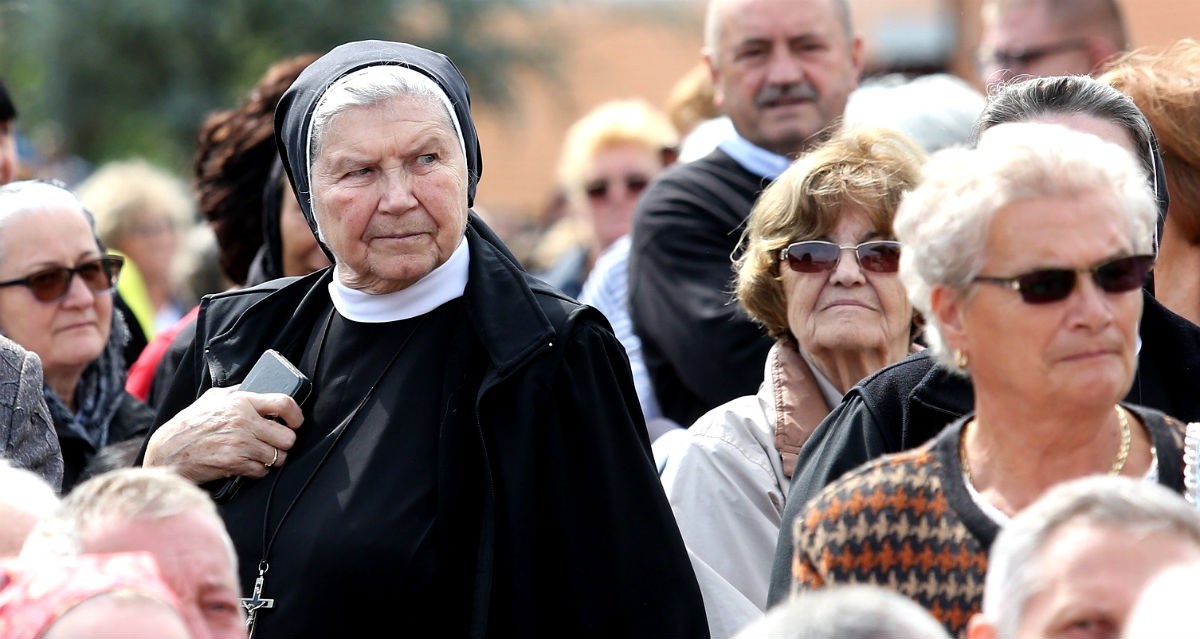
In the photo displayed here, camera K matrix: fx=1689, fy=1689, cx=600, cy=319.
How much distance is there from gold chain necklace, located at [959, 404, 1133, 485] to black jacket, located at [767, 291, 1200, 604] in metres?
0.30

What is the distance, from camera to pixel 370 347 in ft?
12.6

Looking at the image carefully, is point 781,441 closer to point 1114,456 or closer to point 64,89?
point 1114,456

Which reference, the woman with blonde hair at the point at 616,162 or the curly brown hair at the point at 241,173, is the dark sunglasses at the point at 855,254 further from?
the woman with blonde hair at the point at 616,162

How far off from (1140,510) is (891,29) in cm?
2378

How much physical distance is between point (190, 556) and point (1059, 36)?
4246mm

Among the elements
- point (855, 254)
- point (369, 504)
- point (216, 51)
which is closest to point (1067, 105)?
point (855, 254)

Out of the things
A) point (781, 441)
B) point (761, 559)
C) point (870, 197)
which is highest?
point (870, 197)

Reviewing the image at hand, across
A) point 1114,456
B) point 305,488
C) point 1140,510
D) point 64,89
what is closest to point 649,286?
point 305,488

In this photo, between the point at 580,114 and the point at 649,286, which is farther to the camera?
the point at 580,114

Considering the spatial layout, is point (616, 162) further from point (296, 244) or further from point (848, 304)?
point (848, 304)

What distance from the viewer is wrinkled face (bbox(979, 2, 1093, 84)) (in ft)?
19.6

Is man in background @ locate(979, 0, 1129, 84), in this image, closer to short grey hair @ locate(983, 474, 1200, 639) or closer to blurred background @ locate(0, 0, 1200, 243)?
short grey hair @ locate(983, 474, 1200, 639)

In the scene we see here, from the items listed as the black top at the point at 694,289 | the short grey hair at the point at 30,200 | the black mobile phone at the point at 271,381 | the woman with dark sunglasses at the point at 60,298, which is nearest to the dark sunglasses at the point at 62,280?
the woman with dark sunglasses at the point at 60,298

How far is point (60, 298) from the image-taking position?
477 cm
